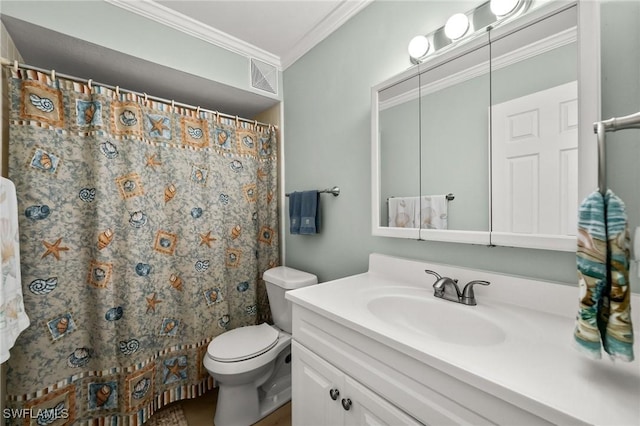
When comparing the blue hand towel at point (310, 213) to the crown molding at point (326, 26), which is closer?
the crown molding at point (326, 26)

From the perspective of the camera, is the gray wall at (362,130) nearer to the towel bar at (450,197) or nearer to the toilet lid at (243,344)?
the towel bar at (450,197)

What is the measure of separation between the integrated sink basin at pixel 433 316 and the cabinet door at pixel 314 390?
10.7 inches

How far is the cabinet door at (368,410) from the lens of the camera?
0.71 meters

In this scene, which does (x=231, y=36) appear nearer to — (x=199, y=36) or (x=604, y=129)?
(x=199, y=36)

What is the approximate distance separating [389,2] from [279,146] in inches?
47.6

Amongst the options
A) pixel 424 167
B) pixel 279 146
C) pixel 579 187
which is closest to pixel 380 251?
pixel 424 167

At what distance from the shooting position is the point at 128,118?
4.97 feet

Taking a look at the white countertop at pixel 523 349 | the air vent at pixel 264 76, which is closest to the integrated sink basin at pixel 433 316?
the white countertop at pixel 523 349

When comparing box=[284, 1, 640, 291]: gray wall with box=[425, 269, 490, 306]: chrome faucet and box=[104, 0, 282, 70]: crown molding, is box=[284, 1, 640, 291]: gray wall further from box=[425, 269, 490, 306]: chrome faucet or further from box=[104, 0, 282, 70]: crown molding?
box=[104, 0, 282, 70]: crown molding

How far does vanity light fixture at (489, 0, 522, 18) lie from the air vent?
4.84ft

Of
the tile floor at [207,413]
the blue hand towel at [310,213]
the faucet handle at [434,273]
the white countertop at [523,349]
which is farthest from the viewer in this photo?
the blue hand towel at [310,213]

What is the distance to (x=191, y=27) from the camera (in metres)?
1.61

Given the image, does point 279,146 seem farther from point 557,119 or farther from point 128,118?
point 557,119

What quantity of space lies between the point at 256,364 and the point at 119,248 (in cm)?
103
